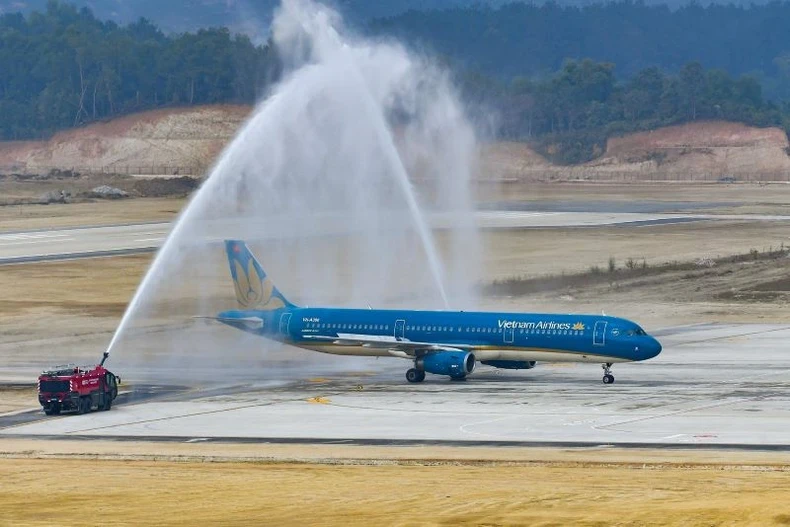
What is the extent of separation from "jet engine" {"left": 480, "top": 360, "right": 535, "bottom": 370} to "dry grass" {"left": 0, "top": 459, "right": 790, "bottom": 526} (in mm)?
24672

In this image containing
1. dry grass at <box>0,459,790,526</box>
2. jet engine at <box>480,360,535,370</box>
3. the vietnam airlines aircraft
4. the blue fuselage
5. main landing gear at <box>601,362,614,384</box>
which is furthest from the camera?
jet engine at <box>480,360,535,370</box>

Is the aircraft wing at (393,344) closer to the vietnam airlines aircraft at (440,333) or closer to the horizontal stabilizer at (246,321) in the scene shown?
the vietnam airlines aircraft at (440,333)

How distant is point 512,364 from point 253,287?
15.5 m

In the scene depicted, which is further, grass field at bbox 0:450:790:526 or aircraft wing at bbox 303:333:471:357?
aircraft wing at bbox 303:333:471:357

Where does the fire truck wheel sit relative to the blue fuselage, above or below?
below

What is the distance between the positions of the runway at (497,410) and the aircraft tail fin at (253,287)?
5.62m

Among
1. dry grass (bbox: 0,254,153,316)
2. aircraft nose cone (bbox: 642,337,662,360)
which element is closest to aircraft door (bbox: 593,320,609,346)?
aircraft nose cone (bbox: 642,337,662,360)

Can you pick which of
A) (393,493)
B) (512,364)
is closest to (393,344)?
(512,364)

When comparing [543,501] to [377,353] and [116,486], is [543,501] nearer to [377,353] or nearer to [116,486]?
[116,486]

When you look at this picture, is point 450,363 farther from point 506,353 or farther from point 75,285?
point 75,285

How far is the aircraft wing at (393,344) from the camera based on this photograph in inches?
3120

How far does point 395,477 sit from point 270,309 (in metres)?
34.1

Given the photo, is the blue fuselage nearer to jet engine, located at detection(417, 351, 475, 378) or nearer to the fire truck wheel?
jet engine, located at detection(417, 351, 475, 378)

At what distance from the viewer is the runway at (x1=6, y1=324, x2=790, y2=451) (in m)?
61.3
